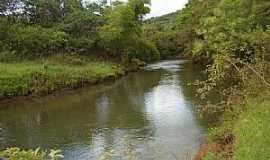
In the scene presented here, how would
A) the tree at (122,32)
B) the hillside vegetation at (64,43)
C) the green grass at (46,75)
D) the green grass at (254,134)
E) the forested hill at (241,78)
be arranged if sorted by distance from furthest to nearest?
the tree at (122,32) → the hillside vegetation at (64,43) → the green grass at (46,75) → the forested hill at (241,78) → the green grass at (254,134)

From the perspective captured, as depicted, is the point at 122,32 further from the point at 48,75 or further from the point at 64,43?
the point at 48,75

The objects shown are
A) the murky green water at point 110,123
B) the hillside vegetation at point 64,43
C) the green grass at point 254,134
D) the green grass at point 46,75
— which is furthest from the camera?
the hillside vegetation at point 64,43

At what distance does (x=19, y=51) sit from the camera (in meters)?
36.3

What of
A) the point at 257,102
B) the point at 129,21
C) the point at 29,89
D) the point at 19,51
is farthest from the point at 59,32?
the point at 257,102

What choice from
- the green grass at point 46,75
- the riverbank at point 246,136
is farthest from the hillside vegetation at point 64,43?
the riverbank at point 246,136

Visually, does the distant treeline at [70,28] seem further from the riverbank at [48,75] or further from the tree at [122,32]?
the riverbank at [48,75]

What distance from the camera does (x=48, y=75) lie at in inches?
1168

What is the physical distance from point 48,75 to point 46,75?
0.16 meters

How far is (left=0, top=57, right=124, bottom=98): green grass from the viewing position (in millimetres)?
26953

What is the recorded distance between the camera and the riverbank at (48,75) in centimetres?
2695

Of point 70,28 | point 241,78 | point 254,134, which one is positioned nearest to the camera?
point 254,134

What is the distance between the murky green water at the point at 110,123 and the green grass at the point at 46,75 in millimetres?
979

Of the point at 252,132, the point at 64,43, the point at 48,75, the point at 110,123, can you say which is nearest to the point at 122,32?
the point at 64,43

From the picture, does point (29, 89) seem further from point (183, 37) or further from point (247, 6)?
point (183, 37)
